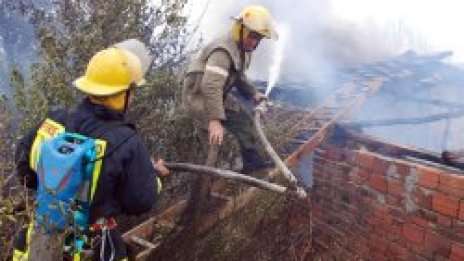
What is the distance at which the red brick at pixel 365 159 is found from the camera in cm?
454

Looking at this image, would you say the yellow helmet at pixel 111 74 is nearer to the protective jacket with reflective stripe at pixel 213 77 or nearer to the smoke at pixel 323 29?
the protective jacket with reflective stripe at pixel 213 77

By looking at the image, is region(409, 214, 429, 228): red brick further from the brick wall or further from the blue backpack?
the blue backpack

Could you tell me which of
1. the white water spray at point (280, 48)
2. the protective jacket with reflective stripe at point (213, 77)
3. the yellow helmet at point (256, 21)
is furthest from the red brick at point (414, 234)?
the white water spray at point (280, 48)

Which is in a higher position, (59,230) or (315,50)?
(315,50)

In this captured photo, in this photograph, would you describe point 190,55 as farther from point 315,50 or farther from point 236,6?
point 236,6

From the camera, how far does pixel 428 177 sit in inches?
156

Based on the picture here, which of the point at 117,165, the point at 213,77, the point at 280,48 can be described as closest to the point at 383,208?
the point at 213,77

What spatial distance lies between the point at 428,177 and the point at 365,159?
2.30 ft

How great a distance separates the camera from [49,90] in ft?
16.8

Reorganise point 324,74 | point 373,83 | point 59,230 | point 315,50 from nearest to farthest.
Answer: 1. point 59,230
2. point 373,83
3. point 324,74
4. point 315,50

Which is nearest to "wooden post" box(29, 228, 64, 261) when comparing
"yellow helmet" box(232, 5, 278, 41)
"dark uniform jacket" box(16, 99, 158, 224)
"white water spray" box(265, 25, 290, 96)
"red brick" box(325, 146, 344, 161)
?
"dark uniform jacket" box(16, 99, 158, 224)

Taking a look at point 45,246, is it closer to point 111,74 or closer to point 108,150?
point 108,150

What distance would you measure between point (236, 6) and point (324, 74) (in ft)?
30.5

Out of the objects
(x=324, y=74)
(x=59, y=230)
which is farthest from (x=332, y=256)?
(x=324, y=74)
